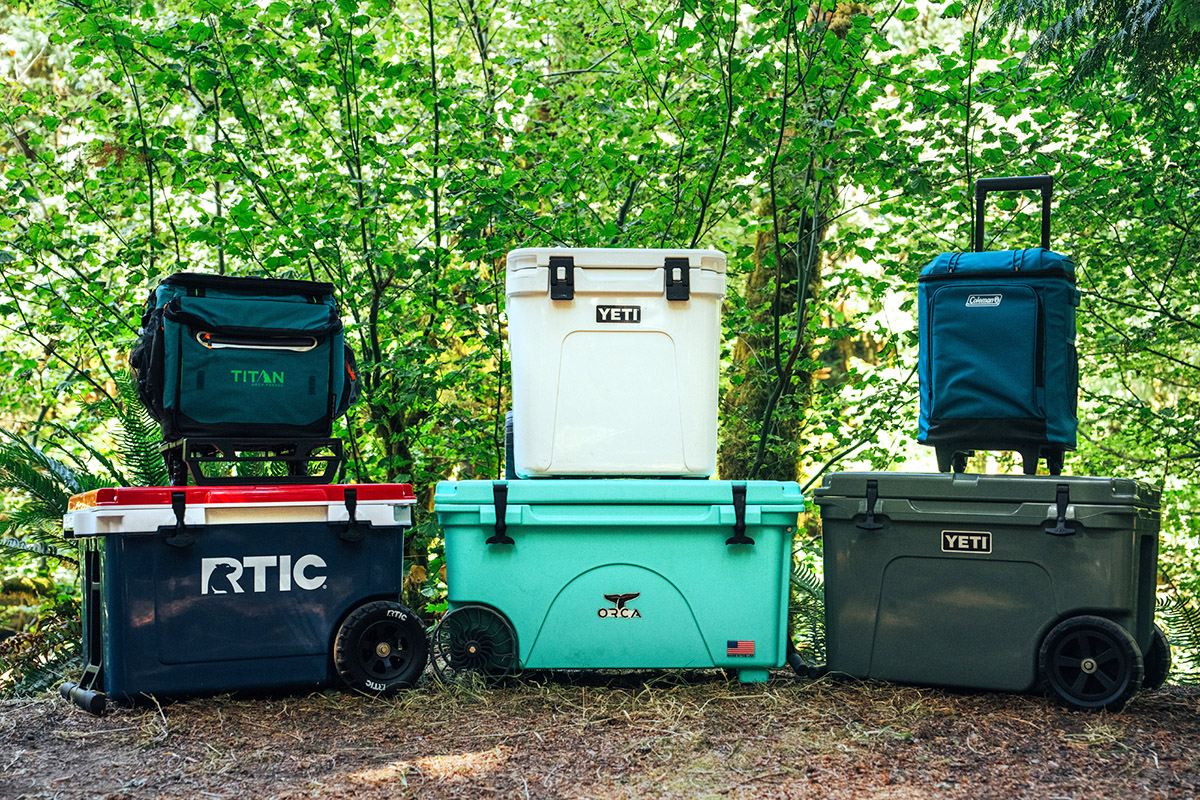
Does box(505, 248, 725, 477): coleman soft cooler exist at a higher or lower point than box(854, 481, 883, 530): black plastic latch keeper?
higher

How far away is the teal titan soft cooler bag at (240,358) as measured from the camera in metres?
3.03

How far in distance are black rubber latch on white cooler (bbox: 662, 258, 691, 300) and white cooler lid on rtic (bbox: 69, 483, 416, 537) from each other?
1.18 m

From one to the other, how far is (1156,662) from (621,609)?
1902 mm

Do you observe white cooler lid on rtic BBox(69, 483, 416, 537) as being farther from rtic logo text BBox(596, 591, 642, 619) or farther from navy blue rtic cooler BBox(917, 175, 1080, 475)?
navy blue rtic cooler BBox(917, 175, 1080, 475)

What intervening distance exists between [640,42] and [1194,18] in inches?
103

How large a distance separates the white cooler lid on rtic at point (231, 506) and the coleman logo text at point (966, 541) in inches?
72.2

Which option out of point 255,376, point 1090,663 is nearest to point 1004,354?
point 1090,663

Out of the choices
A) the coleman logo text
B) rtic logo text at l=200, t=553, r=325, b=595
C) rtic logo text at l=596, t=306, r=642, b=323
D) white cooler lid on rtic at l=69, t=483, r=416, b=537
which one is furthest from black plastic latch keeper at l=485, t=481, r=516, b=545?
the coleman logo text

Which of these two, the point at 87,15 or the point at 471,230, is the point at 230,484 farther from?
the point at 87,15

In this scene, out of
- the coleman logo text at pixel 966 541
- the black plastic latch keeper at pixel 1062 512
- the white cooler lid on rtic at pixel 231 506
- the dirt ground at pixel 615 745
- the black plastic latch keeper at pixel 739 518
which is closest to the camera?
the dirt ground at pixel 615 745

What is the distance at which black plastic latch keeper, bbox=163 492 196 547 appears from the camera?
116 inches

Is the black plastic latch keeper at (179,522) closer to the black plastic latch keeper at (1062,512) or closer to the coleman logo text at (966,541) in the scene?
the coleman logo text at (966,541)

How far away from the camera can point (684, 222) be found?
526 cm

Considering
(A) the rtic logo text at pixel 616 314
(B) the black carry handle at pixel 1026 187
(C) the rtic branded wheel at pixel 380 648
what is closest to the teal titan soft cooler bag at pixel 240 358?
(C) the rtic branded wheel at pixel 380 648
